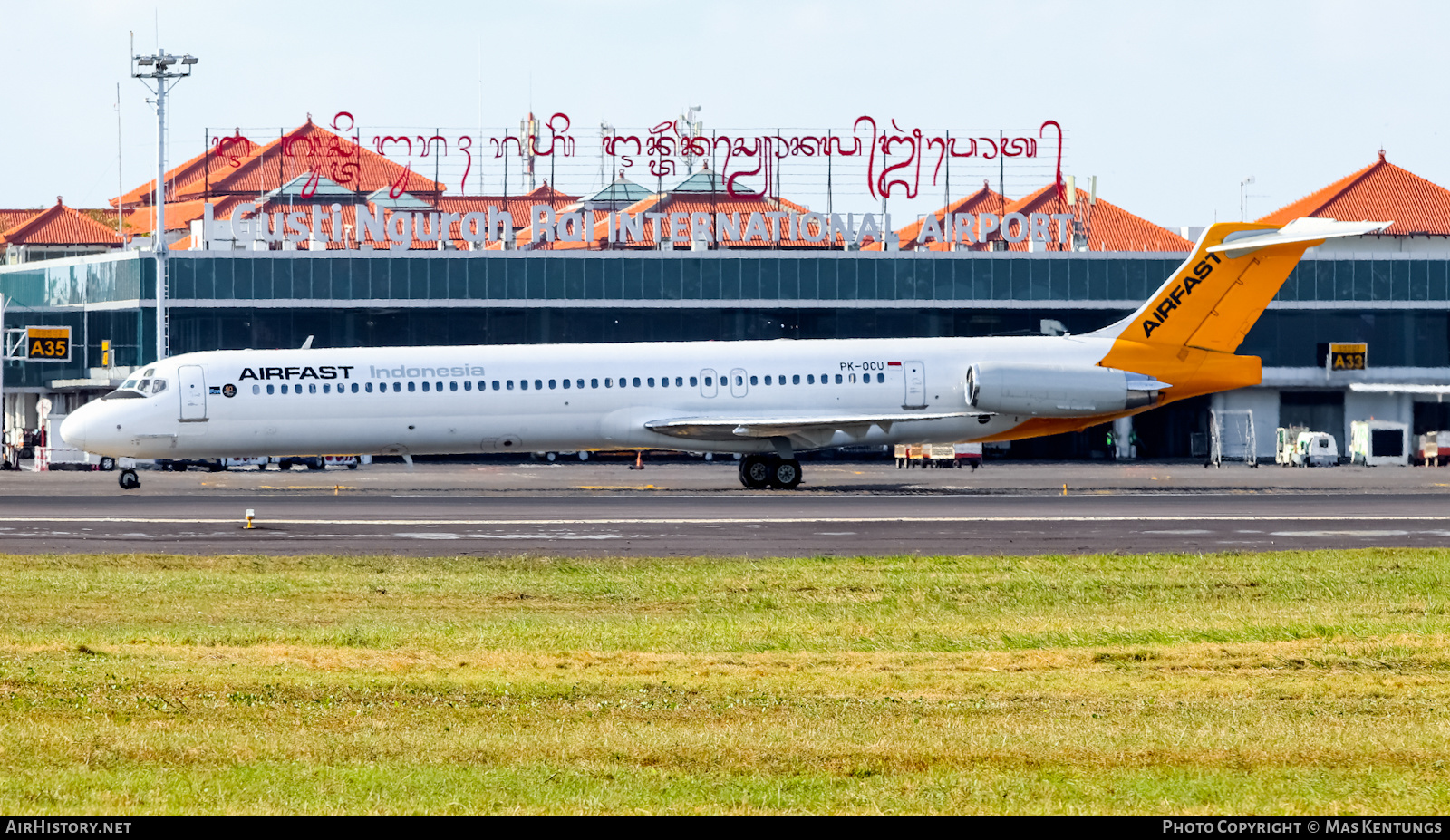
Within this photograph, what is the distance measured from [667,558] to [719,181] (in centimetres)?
7890

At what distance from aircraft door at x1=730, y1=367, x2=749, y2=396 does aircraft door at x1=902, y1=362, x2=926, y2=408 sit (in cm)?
414

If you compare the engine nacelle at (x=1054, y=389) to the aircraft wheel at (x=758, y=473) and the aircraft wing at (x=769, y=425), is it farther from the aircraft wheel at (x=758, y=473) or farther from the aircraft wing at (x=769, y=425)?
the aircraft wheel at (x=758, y=473)

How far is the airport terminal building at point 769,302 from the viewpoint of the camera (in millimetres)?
75125

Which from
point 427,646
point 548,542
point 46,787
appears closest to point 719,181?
point 548,542

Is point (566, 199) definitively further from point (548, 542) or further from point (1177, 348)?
point (548, 542)

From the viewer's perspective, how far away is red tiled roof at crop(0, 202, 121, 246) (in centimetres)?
12250

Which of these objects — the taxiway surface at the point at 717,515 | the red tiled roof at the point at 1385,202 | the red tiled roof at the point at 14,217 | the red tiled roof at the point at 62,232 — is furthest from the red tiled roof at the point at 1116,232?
the red tiled roof at the point at 14,217

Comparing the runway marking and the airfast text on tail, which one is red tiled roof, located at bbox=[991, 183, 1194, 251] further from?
the runway marking

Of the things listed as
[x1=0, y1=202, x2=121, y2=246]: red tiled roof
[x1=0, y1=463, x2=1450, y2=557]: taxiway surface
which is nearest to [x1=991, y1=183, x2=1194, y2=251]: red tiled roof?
[x1=0, y1=463, x2=1450, y2=557]: taxiway surface

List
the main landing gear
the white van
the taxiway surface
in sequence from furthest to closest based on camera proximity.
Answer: the white van
the main landing gear
the taxiway surface

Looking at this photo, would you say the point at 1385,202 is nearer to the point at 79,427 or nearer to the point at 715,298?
the point at 715,298

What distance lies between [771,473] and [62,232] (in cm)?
9395

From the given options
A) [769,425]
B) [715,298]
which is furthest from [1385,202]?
[769,425]
